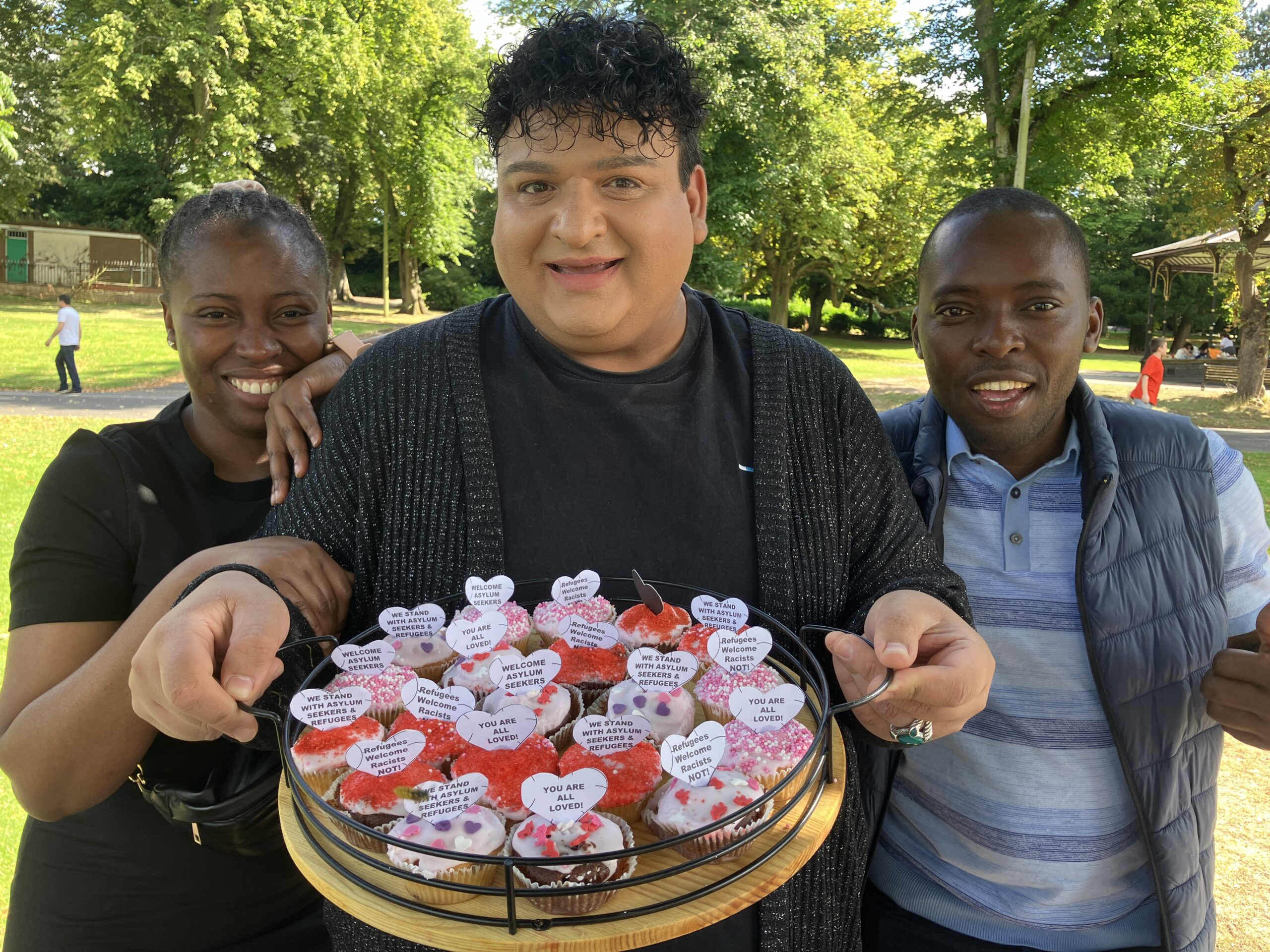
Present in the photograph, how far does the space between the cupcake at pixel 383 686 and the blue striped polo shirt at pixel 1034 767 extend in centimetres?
125

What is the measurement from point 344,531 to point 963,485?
4.91 ft

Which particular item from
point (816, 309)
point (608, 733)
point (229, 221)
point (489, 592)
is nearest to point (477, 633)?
point (489, 592)

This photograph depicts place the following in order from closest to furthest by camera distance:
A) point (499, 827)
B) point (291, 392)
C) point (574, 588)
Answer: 1. point (499, 827)
2. point (574, 588)
3. point (291, 392)

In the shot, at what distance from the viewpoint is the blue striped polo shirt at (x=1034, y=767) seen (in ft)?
6.42

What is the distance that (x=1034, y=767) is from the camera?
6.46 feet

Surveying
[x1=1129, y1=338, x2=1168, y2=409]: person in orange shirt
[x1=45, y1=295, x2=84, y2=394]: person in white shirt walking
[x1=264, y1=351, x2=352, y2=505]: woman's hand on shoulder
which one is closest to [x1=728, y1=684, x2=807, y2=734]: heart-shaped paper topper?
[x1=264, y1=351, x2=352, y2=505]: woman's hand on shoulder

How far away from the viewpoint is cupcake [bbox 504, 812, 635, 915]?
1.31m

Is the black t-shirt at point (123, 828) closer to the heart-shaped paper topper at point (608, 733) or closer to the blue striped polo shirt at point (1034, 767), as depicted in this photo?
the heart-shaped paper topper at point (608, 733)

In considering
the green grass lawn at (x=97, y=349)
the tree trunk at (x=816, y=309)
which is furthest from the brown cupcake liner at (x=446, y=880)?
the tree trunk at (x=816, y=309)

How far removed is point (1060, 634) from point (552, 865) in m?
1.39

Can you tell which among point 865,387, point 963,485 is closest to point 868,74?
point 865,387

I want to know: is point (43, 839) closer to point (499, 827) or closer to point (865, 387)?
point (499, 827)

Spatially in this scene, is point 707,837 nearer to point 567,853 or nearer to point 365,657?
point 567,853

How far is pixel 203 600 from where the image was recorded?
4.70 ft
